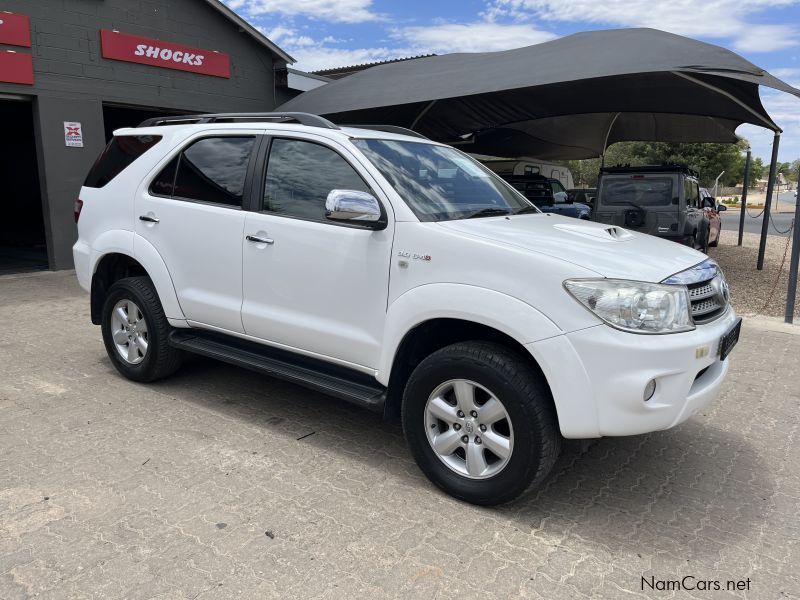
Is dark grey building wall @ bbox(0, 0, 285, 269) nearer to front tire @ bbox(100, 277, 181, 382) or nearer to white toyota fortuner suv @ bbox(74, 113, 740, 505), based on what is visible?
white toyota fortuner suv @ bbox(74, 113, 740, 505)

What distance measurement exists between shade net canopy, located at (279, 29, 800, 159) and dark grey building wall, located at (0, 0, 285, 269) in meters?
2.55

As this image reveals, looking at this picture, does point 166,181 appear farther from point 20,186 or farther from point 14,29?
point 20,186

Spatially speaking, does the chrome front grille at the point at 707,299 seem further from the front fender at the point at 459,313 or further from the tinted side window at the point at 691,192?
the tinted side window at the point at 691,192

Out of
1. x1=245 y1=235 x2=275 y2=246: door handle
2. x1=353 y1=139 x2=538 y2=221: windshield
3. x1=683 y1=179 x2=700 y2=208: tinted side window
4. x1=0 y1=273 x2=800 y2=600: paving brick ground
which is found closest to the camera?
x1=0 y1=273 x2=800 y2=600: paving brick ground

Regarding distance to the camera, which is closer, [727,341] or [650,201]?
[727,341]

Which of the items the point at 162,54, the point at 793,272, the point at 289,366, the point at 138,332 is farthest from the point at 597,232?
the point at 162,54

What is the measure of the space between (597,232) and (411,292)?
1.15 metres

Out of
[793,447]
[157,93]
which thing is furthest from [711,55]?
[157,93]

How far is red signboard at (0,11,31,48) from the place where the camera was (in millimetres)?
9328

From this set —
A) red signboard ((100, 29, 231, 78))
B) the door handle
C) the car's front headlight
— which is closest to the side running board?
the door handle

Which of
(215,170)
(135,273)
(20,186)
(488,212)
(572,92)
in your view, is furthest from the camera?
(20,186)

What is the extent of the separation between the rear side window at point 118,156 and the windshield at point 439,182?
1.99m

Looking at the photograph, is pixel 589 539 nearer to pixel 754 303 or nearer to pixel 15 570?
pixel 15 570

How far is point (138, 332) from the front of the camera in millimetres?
4750
